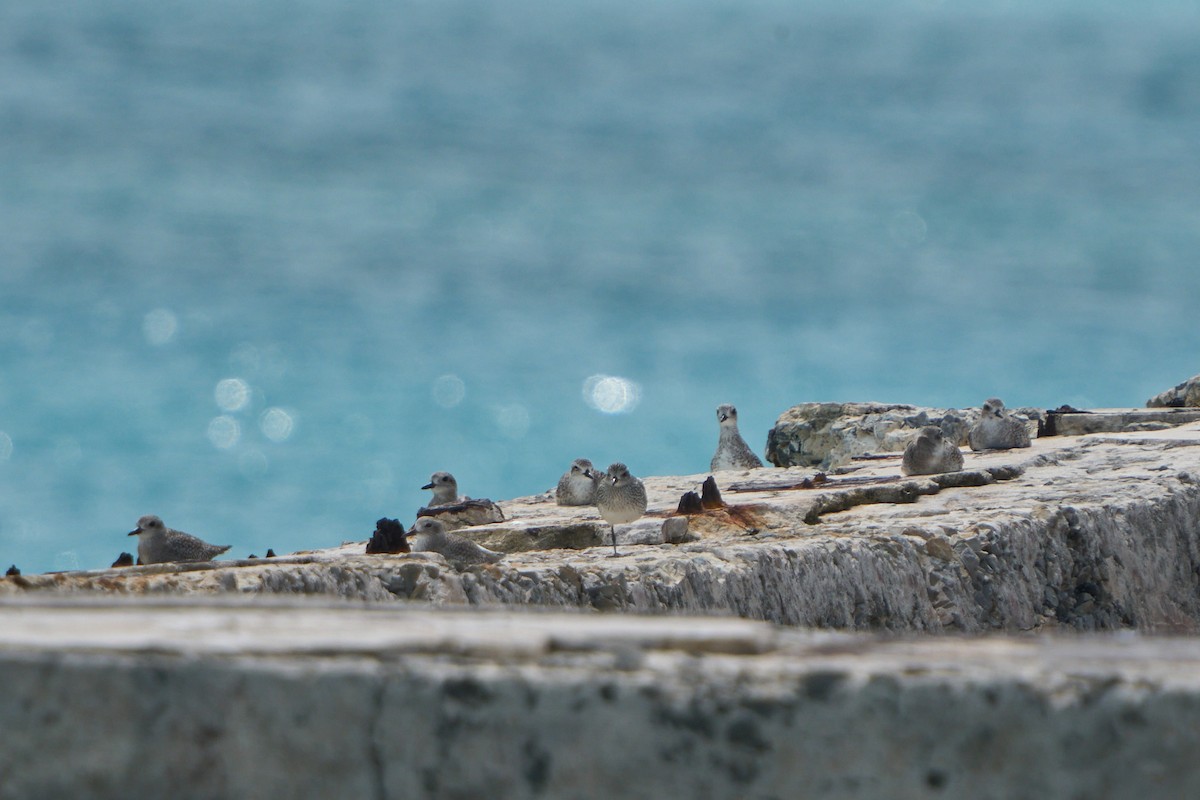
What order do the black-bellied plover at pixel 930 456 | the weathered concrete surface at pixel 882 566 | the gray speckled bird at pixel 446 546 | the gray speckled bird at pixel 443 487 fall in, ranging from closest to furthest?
the weathered concrete surface at pixel 882 566, the gray speckled bird at pixel 446 546, the black-bellied plover at pixel 930 456, the gray speckled bird at pixel 443 487

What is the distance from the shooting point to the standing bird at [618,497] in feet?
Result: 23.6

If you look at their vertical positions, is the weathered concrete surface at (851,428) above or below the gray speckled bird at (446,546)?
above

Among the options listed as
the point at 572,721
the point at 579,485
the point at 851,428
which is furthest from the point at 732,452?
the point at 572,721

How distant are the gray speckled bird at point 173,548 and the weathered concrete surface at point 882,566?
1651 mm

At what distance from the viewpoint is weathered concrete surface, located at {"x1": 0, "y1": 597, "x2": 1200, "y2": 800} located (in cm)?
131

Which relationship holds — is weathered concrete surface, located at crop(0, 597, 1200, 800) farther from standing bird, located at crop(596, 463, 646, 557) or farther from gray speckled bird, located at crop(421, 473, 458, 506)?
gray speckled bird, located at crop(421, 473, 458, 506)

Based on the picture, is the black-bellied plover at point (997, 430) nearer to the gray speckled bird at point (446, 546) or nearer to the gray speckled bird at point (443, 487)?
the gray speckled bird at point (443, 487)

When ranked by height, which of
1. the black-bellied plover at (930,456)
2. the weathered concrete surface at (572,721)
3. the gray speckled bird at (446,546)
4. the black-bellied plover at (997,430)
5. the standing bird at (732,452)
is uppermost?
the standing bird at (732,452)

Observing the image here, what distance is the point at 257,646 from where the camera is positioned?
1.40 metres

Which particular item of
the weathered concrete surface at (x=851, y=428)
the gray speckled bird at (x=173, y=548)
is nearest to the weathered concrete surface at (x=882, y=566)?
the gray speckled bird at (x=173, y=548)

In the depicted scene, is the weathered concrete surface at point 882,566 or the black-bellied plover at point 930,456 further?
the black-bellied plover at point 930,456

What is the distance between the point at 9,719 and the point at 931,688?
1.03 meters

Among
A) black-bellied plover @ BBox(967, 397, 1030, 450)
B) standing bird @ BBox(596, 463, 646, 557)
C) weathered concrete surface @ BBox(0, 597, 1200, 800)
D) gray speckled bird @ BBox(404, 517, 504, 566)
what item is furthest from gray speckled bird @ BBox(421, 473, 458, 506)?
weathered concrete surface @ BBox(0, 597, 1200, 800)

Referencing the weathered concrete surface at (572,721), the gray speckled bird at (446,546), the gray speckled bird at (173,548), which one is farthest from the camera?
the gray speckled bird at (173,548)
